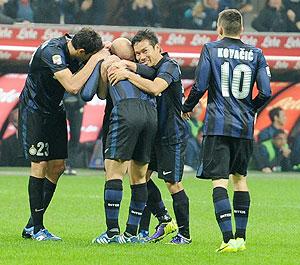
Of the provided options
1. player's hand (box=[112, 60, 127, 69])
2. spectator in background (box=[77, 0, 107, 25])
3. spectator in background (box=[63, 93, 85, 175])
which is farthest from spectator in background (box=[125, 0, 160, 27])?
player's hand (box=[112, 60, 127, 69])

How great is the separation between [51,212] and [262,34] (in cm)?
990

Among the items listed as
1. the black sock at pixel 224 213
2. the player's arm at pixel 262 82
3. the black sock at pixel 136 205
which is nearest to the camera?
the black sock at pixel 224 213

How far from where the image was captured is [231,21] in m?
9.99

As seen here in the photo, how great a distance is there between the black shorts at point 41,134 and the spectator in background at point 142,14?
11422 millimetres

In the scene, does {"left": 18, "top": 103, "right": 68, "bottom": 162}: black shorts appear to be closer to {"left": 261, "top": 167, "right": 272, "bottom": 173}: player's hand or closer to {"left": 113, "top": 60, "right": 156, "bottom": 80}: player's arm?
{"left": 113, "top": 60, "right": 156, "bottom": 80}: player's arm

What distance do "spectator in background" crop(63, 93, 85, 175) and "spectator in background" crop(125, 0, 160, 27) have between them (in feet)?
7.38

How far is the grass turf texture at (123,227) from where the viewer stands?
9602 millimetres

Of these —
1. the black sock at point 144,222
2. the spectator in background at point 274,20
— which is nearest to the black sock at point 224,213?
the black sock at point 144,222

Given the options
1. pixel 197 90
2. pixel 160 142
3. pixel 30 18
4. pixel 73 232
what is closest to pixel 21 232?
pixel 73 232

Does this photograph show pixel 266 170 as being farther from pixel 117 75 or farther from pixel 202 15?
pixel 117 75

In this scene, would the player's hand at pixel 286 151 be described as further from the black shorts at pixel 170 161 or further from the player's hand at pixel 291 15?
the black shorts at pixel 170 161

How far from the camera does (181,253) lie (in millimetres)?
9945

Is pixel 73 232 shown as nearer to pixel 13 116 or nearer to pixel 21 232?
pixel 21 232

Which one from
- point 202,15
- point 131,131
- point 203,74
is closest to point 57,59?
point 131,131
